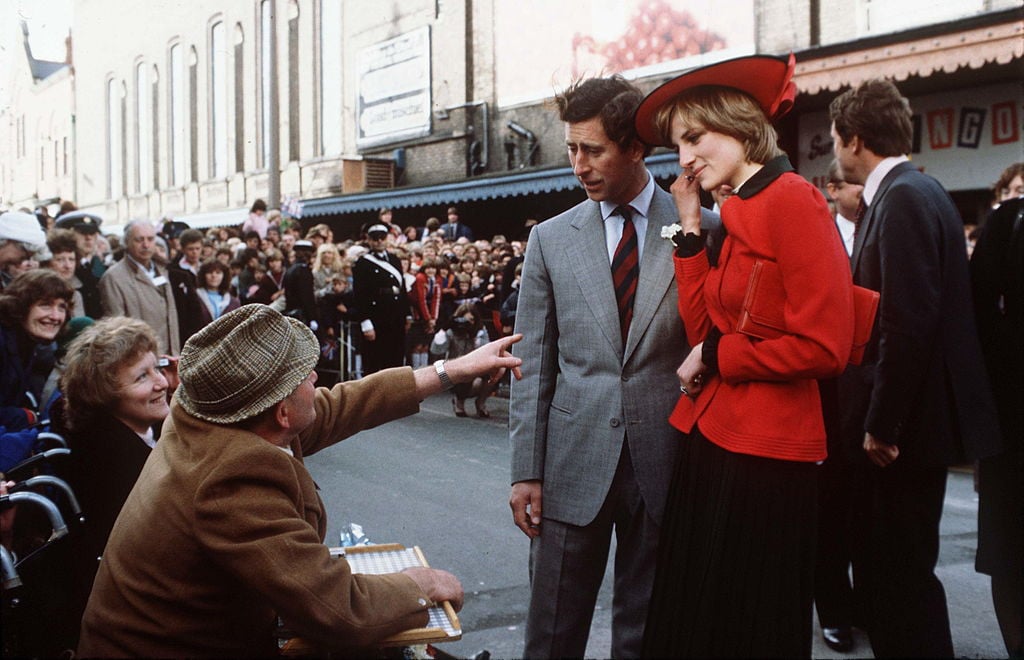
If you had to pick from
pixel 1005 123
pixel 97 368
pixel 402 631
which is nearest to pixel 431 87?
pixel 1005 123

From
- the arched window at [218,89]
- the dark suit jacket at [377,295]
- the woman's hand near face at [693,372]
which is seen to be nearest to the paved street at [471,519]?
the dark suit jacket at [377,295]

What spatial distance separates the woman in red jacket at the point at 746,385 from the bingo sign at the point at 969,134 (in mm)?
10660

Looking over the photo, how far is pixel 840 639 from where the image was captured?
3.72 m

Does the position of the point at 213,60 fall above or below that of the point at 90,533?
above

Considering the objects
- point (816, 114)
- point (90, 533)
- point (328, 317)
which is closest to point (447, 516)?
point (90, 533)

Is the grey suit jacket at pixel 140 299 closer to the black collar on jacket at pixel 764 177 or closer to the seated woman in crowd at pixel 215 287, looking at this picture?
the seated woman in crowd at pixel 215 287

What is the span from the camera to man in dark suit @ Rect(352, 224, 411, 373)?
1037 cm

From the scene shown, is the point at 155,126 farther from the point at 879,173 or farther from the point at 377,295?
the point at 879,173

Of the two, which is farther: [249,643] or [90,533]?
[90,533]

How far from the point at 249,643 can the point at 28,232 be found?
4975 mm

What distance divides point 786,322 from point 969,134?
1184cm

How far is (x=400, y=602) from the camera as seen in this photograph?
216 cm

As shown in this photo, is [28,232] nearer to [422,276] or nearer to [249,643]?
[249,643]

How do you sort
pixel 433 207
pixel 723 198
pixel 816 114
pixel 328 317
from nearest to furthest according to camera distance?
pixel 723 198 < pixel 328 317 < pixel 816 114 < pixel 433 207
